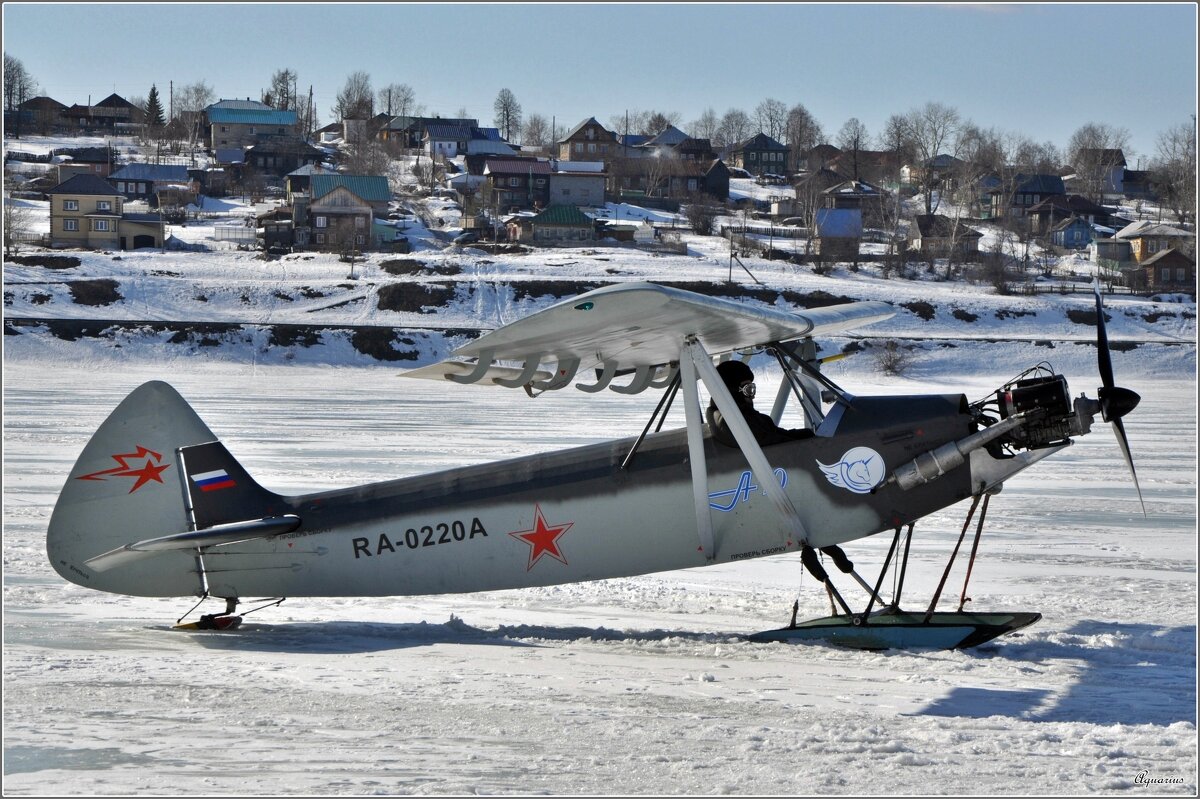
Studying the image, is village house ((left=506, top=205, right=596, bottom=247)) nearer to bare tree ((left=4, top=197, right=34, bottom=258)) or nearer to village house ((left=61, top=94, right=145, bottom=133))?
bare tree ((left=4, top=197, right=34, bottom=258))

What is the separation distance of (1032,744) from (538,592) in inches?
194

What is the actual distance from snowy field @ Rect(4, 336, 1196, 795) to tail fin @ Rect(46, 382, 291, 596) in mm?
409

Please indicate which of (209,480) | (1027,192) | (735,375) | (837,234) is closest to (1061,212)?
(1027,192)

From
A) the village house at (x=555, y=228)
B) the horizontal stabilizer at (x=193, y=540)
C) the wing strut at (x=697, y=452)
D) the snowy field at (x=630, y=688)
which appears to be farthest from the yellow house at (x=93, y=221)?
the wing strut at (x=697, y=452)

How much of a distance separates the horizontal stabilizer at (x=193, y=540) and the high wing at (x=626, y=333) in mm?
1661

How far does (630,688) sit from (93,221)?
81598 millimetres

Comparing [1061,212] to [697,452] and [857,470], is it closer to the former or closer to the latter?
[857,470]

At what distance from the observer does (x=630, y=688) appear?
7.75 metres

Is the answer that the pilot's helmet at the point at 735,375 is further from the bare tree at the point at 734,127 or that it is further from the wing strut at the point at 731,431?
the bare tree at the point at 734,127

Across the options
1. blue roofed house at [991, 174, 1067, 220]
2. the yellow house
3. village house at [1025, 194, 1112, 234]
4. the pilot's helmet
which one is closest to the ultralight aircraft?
the pilot's helmet

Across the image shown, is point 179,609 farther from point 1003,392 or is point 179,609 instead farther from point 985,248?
point 985,248

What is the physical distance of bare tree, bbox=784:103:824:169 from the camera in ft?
544

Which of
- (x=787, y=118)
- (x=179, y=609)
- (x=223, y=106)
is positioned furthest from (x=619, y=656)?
(x=787, y=118)

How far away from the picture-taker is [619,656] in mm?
8586
